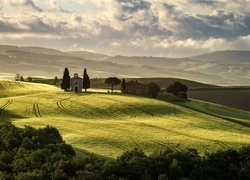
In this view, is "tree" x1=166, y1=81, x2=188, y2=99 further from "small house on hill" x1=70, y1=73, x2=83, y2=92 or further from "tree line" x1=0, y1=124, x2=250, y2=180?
"tree line" x1=0, y1=124, x2=250, y2=180

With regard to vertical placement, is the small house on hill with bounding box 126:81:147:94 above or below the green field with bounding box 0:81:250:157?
above

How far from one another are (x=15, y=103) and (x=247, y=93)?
107 metres

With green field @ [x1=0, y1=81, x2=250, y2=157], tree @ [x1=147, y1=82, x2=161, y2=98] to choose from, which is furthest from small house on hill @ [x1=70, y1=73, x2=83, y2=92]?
tree @ [x1=147, y1=82, x2=161, y2=98]

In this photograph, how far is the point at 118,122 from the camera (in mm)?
95812

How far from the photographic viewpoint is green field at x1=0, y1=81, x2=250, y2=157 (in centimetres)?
7431

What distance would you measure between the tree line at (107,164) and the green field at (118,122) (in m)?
12.3

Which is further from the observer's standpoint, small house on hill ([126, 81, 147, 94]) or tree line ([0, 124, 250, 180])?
small house on hill ([126, 81, 147, 94])

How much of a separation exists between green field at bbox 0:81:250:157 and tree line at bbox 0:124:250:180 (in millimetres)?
12252

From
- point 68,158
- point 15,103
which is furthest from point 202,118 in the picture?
point 68,158

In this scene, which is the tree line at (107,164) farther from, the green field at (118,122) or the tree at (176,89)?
the tree at (176,89)

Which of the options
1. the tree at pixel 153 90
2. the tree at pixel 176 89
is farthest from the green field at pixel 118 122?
the tree at pixel 176 89

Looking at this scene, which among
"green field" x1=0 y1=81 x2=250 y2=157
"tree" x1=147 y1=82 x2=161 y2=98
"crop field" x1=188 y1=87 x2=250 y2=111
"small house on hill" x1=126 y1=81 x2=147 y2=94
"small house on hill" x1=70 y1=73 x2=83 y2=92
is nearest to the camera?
"green field" x1=0 y1=81 x2=250 y2=157

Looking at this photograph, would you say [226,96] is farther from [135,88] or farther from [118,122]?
[118,122]

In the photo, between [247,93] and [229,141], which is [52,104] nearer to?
[229,141]
